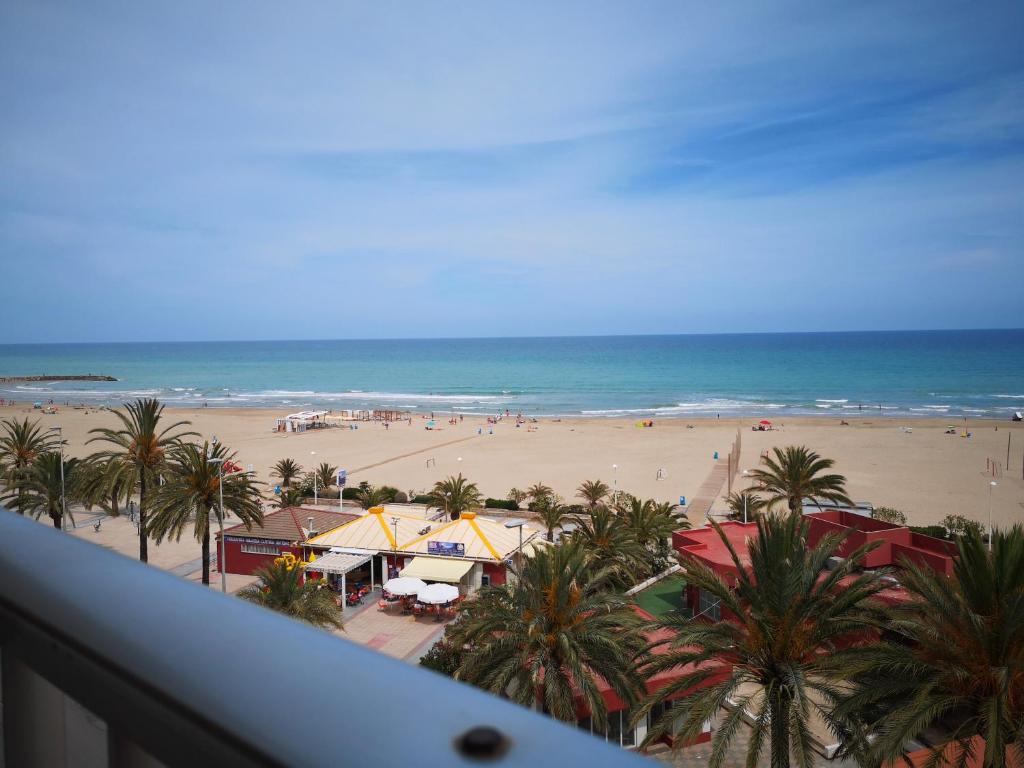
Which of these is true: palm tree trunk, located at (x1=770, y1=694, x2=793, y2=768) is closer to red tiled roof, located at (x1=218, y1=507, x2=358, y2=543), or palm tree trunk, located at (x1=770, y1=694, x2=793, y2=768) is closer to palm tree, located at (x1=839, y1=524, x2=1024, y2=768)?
palm tree, located at (x1=839, y1=524, x2=1024, y2=768)

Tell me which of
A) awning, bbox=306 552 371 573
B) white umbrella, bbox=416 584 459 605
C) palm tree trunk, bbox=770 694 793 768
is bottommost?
white umbrella, bbox=416 584 459 605

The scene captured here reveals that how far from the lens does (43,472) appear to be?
26.0 m

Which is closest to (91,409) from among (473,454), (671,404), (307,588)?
(473,454)

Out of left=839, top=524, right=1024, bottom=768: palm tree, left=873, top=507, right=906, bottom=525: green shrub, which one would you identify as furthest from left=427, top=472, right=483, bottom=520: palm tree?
left=839, top=524, right=1024, bottom=768: palm tree

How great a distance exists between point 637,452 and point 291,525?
98.9 ft

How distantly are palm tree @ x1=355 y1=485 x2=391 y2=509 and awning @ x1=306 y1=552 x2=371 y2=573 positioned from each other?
817 cm

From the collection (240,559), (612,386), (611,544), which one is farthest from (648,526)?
(612,386)

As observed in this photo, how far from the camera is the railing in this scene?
0.76 metres

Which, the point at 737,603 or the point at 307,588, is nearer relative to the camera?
the point at 737,603

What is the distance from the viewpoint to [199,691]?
34.9 inches

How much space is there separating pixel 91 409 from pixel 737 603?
8009 centimetres

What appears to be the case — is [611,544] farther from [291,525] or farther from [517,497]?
[517,497]

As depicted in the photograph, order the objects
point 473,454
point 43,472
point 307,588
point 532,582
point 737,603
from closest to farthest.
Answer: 1. point 737,603
2. point 532,582
3. point 307,588
4. point 43,472
5. point 473,454

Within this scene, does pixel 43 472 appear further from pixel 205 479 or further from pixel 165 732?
pixel 165 732
